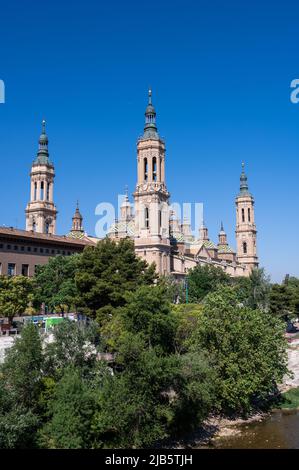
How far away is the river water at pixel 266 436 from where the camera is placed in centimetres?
2912

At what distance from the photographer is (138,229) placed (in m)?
82.6

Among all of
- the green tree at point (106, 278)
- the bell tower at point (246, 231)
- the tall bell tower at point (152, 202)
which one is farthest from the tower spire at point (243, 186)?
the green tree at point (106, 278)

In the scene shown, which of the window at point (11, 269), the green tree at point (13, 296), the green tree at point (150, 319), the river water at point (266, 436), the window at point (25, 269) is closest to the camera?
the green tree at point (150, 319)

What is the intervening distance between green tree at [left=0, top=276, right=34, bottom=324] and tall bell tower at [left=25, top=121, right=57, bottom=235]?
50.3 m

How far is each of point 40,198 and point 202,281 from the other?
40.8 metres

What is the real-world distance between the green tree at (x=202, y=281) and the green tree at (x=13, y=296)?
27939 mm

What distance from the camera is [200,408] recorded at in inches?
1133

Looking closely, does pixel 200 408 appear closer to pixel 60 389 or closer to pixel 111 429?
pixel 111 429

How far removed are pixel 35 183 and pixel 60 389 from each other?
7585cm

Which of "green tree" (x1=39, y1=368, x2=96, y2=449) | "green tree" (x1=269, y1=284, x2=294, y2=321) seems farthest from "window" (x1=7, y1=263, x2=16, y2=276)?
"green tree" (x1=39, y1=368, x2=96, y2=449)

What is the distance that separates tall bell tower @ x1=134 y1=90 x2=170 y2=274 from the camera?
3174 inches

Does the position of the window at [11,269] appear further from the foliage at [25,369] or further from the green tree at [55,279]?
the foliage at [25,369]

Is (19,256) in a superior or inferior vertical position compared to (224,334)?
superior
